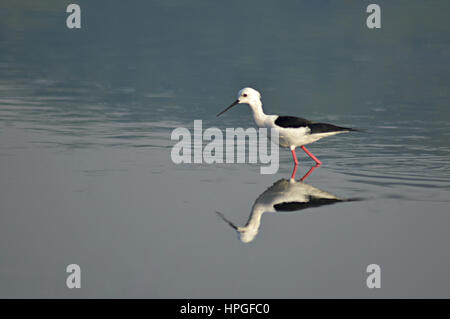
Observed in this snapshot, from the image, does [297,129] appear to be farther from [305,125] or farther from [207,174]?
[207,174]

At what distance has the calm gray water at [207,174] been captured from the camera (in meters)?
7.10

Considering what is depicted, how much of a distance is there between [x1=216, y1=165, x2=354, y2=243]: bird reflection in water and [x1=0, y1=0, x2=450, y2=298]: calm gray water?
12 cm

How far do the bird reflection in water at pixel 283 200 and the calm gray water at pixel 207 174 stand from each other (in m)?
0.12

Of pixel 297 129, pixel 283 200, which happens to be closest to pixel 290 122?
pixel 297 129

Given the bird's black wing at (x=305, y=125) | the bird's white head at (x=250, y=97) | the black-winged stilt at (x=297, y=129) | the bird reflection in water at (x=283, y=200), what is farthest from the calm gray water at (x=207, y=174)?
the bird's white head at (x=250, y=97)

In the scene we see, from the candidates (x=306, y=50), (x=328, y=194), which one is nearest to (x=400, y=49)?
(x=306, y=50)

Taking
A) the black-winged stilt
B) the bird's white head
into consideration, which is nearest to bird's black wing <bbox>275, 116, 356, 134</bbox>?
the black-winged stilt

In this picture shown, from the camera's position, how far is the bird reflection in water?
329 inches

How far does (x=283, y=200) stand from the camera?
9383 mm

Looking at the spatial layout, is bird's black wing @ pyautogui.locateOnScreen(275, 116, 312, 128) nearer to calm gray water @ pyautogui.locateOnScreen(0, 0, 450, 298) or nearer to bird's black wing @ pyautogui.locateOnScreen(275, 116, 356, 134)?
bird's black wing @ pyautogui.locateOnScreen(275, 116, 356, 134)

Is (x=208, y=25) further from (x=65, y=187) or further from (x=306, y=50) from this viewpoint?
(x=65, y=187)

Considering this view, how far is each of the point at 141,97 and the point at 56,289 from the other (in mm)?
11064

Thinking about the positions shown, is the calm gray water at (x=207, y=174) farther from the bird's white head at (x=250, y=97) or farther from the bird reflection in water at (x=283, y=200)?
the bird's white head at (x=250, y=97)

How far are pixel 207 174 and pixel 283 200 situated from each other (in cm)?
169
